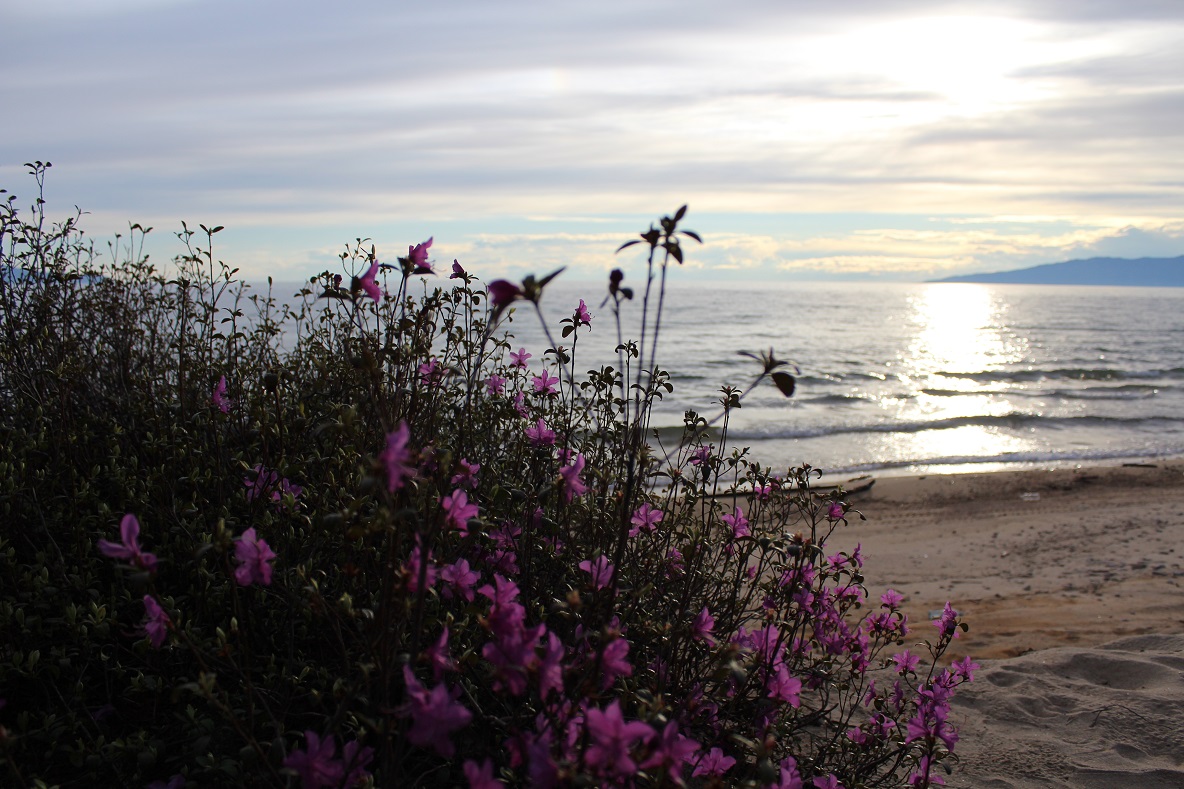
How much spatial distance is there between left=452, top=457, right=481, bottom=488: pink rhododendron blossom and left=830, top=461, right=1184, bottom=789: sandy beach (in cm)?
211

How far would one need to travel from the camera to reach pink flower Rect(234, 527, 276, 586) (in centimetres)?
173

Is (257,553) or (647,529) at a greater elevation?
(257,553)

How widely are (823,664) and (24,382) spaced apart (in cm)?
366

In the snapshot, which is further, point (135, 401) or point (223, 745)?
point (135, 401)

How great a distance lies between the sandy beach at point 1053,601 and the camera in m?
3.29

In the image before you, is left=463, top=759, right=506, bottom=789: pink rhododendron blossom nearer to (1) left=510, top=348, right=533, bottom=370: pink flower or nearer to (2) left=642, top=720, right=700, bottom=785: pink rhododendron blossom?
(2) left=642, top=720, right=700, bottom=785: pink rhododendron blossom

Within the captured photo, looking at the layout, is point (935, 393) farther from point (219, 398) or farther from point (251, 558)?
point (251, 558)

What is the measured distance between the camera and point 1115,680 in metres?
4.00

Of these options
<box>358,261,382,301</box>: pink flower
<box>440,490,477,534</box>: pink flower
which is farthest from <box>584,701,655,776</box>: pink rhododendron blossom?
<box>358,261,382,301</box>: pink flower

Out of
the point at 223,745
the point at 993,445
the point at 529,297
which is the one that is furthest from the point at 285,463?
the point at 993,445

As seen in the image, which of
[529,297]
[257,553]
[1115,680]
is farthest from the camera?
[1115,680]

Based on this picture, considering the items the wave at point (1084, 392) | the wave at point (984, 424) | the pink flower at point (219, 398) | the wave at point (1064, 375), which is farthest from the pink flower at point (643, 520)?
the wave at point (1064, 375)

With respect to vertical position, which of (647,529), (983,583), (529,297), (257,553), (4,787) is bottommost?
(983,583)

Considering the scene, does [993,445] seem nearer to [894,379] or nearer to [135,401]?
[894,379]
